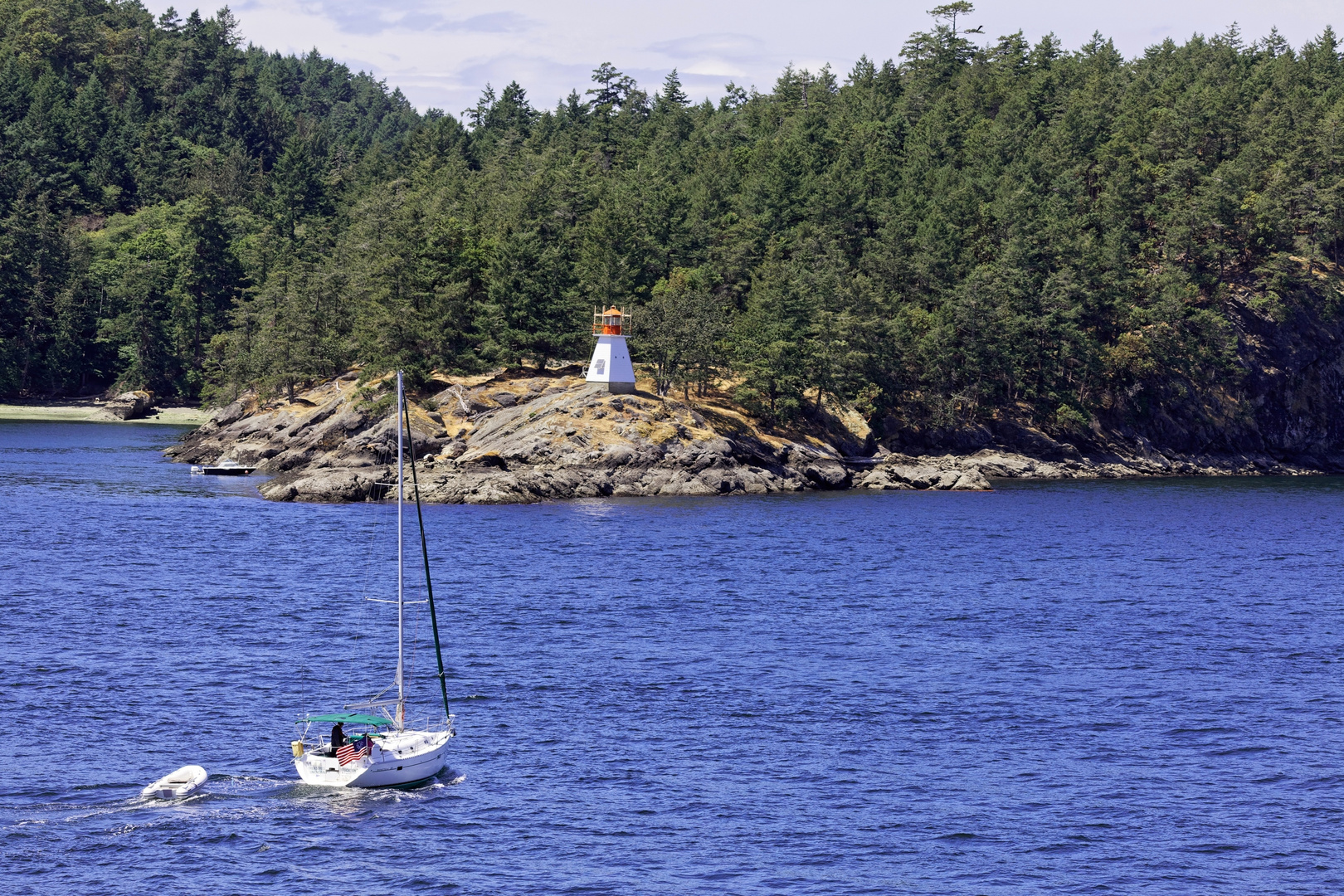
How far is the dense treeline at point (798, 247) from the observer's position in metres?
107

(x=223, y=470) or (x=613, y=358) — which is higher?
(x=613, y=358)

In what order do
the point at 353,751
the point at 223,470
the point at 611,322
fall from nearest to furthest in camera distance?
the point at 353,751 → the point at 611,322 → the point at 223,470

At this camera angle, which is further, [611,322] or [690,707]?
[611,322]

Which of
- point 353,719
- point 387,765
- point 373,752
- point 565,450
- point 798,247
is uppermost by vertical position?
point 798,247

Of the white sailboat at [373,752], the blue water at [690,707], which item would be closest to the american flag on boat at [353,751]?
the white sailboat at [373,752]

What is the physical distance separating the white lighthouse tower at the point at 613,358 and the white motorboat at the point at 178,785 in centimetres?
6574

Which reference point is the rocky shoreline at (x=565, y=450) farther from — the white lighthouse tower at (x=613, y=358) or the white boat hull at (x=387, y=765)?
the white boat hull at (x=387, y=765)

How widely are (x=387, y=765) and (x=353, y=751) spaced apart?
0.98 meters

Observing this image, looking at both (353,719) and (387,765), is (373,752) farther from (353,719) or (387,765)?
(353,719)

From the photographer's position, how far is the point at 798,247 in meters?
123

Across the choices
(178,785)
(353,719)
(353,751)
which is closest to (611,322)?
(353,719)

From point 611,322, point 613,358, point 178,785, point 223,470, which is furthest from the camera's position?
point 223,470

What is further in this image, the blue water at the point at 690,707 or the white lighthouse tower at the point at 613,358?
the white lighthouse tower at the point at 613,358

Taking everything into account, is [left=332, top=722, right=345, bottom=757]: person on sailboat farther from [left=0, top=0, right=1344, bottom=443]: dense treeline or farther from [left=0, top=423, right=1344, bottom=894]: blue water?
[left=0, top=0, right=1344, bottom=443]: dense treeline
